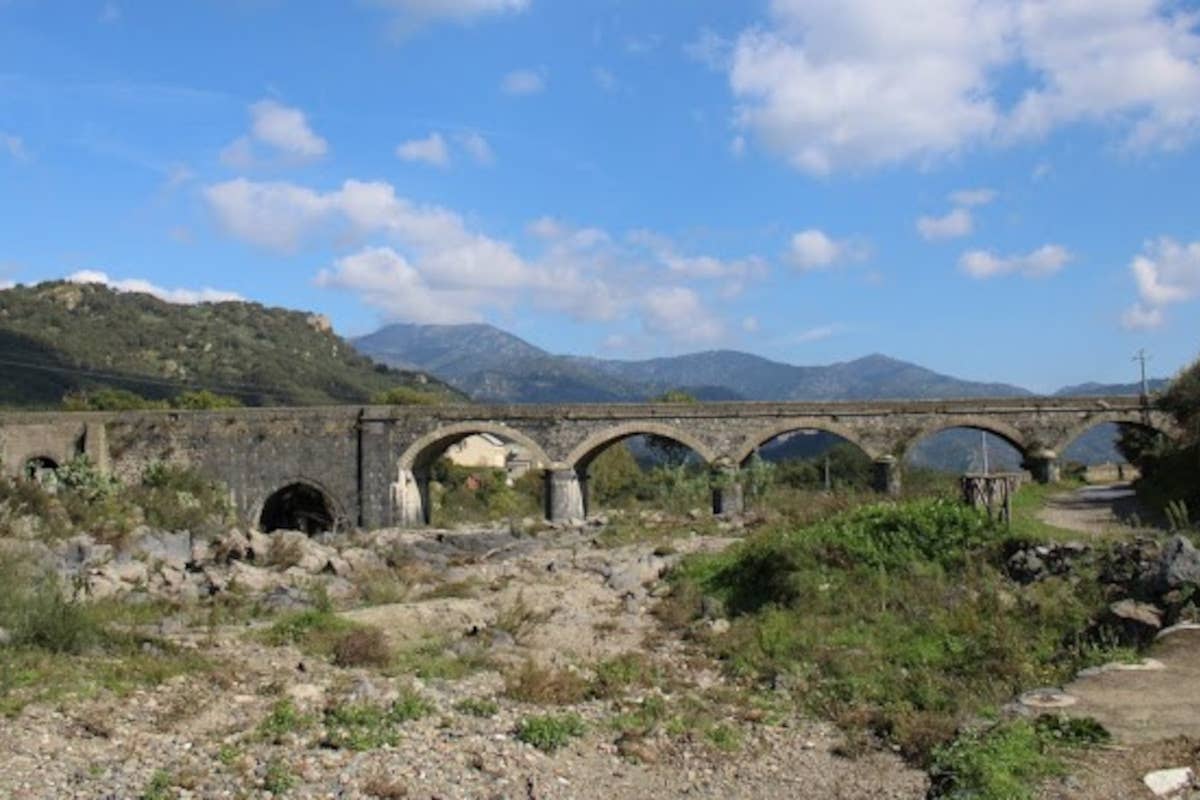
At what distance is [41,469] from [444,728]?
23688mm

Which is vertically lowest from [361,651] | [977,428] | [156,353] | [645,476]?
[645,476]

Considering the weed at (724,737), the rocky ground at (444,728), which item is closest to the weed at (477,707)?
the rocky ground at (444,728)

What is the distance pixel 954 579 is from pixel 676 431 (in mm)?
17294

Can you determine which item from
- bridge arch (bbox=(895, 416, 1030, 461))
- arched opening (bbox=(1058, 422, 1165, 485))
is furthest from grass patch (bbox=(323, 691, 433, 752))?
bridge arch (bbox=(895, 416, 1030, 461))

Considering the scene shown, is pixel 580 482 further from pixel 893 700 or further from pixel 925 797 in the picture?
pixel 925 797

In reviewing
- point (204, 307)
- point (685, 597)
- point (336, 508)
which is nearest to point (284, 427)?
point (336, 508)

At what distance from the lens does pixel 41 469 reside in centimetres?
2739

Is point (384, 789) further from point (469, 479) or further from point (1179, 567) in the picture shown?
point (469, 479)

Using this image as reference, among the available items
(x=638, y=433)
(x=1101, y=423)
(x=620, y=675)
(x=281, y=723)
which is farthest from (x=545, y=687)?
(x=1101, y=423)

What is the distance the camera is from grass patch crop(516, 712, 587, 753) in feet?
23.8

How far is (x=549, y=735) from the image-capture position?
7.32 metres

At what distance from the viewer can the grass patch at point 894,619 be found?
25.6 ft

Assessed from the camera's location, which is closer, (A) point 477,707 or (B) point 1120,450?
(A) point 477,707

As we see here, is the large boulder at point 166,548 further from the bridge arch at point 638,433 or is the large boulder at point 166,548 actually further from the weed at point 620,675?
the bridge arch at point 638,433
